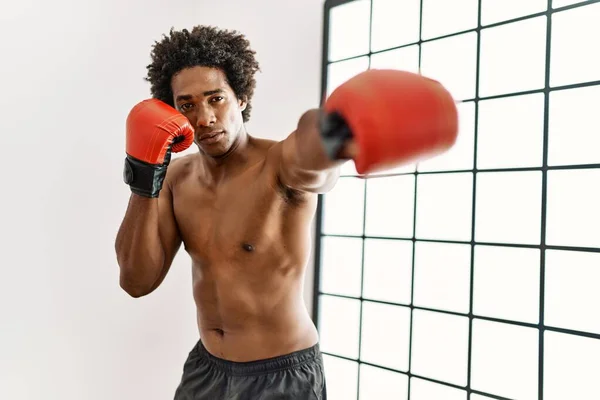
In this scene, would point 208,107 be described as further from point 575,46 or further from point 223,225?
point 575,46

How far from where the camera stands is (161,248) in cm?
130

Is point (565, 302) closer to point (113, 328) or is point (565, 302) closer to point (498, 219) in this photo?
point (498, 219)

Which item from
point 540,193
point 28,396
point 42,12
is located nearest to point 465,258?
point 540,193

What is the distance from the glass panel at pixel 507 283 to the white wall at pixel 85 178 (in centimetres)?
98

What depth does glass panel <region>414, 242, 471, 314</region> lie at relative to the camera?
1.80m

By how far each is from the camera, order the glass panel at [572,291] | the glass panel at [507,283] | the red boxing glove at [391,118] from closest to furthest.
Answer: the red boxing glove at [391,118] < the glass panel at [572,291] < the glass panel at [507,283]

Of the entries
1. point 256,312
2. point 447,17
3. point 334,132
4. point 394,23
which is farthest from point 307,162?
point 394,23

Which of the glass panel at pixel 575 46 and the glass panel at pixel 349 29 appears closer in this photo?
the glass panel at pixel 575 46

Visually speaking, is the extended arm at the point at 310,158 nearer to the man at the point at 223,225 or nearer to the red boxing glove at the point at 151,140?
the man at the point at 223,225

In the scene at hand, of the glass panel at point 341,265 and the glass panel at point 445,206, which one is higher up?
the glass panel at point 445,206

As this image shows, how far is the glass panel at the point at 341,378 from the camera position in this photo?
2.16 m

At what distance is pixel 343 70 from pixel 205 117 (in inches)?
45.3

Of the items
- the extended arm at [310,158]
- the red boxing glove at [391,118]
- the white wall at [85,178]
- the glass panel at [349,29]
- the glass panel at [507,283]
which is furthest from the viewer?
the glass panel at [349,29]

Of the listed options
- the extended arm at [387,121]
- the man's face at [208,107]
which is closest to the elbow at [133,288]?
the man's face at [208,107]
